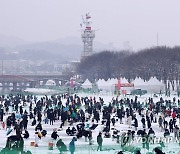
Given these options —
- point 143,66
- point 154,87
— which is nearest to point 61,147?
point 154,87

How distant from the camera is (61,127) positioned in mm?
30062

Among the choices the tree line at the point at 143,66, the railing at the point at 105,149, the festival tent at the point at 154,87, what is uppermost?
the tree line at the point at 143,66

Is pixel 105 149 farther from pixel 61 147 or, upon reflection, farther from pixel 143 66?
pixel 143 66

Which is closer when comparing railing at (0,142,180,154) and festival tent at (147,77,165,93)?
railing at (0,142,180,154)

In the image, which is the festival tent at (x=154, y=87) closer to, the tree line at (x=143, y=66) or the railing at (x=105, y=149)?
the tree line at (x=143, y=66)

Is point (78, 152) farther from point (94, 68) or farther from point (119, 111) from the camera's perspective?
point (94, 68)

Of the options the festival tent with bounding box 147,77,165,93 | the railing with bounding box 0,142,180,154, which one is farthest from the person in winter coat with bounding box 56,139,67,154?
the festival tent with bounding box 147,77,165,93

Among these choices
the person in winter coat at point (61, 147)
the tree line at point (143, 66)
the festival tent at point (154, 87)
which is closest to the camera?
the person in winter coat at point (61, 147)

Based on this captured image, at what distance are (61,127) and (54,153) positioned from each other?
10.2 m

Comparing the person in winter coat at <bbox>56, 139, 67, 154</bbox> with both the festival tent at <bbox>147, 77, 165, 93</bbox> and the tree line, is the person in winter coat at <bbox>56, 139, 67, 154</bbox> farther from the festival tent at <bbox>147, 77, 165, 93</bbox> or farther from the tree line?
the tree line

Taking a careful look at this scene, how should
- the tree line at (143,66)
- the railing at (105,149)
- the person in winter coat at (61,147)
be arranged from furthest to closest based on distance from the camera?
the tree line at (143,66)
the person in winter coat at (61,147)
the railing at (105,149)

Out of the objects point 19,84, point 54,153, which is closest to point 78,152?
point 54,153

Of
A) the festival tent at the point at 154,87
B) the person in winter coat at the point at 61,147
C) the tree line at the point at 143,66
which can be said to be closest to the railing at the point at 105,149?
the person in winter coat at the point at 61,147

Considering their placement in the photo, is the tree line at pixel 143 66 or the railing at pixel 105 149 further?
the tree line at pixel 143 66
